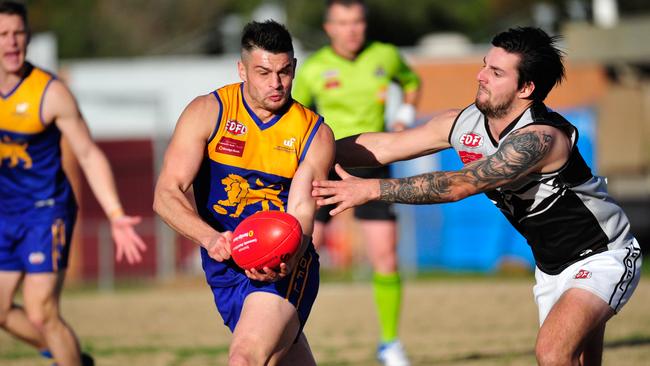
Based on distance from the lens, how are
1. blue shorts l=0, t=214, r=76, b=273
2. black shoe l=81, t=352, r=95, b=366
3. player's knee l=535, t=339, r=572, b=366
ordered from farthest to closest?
black shoe l=81, t=352, r=95, b=366, blue shorts l=0, t=214, r=76, b=273, player's knee l=535, t=339, r=572, b=366

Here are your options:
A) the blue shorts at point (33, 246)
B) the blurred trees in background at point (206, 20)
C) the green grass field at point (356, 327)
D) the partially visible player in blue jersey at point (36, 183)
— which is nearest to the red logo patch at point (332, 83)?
the green grass field at point (356, 327)

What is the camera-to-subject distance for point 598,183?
6180 mm

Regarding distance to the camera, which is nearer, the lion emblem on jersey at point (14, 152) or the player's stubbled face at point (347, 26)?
the lion emblem on jersey at point (14, 152)

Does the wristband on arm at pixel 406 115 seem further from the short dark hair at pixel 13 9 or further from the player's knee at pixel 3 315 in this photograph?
the player's knee at pixel 3 315

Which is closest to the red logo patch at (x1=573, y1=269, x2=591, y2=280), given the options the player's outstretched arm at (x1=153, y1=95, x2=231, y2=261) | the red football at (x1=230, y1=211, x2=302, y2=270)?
the red football at (x1=230, y1=211, x2=302, y2=270)

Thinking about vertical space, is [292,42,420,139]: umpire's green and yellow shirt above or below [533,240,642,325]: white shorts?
above

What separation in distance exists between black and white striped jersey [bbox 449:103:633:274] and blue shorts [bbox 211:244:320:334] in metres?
1.15

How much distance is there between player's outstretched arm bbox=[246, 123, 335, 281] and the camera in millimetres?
5863

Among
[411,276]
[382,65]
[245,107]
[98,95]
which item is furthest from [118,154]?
[245,107]

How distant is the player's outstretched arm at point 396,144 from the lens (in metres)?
6.48

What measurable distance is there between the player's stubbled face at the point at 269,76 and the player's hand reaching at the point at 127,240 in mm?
1616

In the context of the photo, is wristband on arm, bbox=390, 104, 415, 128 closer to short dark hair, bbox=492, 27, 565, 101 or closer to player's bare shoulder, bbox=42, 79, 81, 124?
player's bare shoulder, bbox=42, 79, 81, 124

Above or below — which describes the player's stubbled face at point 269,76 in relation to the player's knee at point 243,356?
above

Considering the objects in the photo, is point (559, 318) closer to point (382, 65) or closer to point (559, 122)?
point (559, 122)
